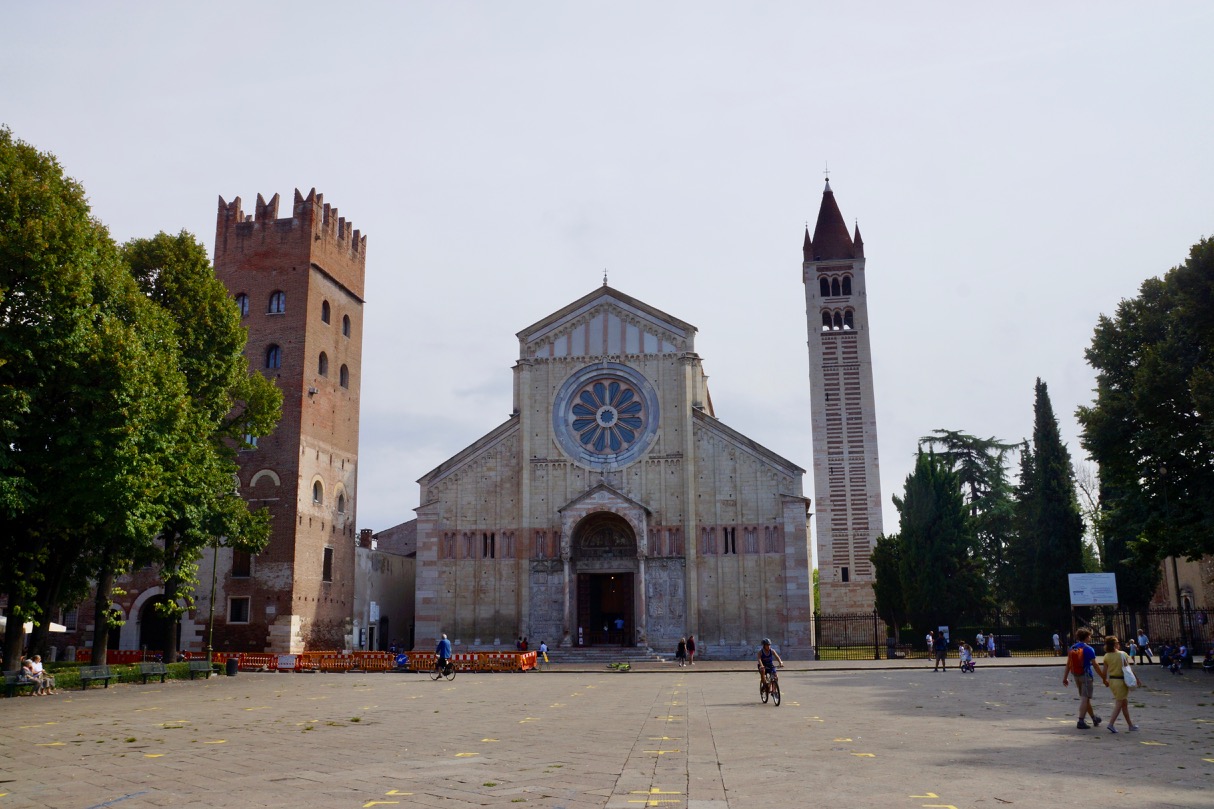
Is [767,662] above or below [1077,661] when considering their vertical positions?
below

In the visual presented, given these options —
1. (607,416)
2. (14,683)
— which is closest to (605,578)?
(607,416)

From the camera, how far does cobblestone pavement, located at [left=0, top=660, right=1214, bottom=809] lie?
885cm

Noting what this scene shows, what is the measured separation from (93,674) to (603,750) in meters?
18.8

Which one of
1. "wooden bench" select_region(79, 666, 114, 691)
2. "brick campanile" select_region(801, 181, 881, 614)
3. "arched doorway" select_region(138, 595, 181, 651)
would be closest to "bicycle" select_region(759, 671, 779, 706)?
"wooden bench" select_region(79, 666, 114, 691)

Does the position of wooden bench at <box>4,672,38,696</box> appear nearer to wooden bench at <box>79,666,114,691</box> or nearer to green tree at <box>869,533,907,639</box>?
wooden bench at <box>79,666,114,691</box>

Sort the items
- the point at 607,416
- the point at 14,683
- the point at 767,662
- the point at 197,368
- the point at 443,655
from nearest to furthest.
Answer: the point at 767,662 < the point at 14,683 < the point at 197,368 < the point at 443,655 < the point at 607,416

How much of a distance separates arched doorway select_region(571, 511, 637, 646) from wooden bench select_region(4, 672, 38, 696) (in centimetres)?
2489

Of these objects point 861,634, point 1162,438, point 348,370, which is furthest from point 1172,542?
point 348,370

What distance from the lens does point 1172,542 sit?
26.4 m

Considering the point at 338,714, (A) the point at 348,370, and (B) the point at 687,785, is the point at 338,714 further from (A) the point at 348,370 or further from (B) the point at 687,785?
(A) the point at 348,370

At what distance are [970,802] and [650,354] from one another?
38409mm

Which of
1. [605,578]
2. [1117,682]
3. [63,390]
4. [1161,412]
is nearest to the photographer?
[1117,682]

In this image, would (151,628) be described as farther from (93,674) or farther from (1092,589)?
(1092,589)

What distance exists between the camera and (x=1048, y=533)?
162 ft
